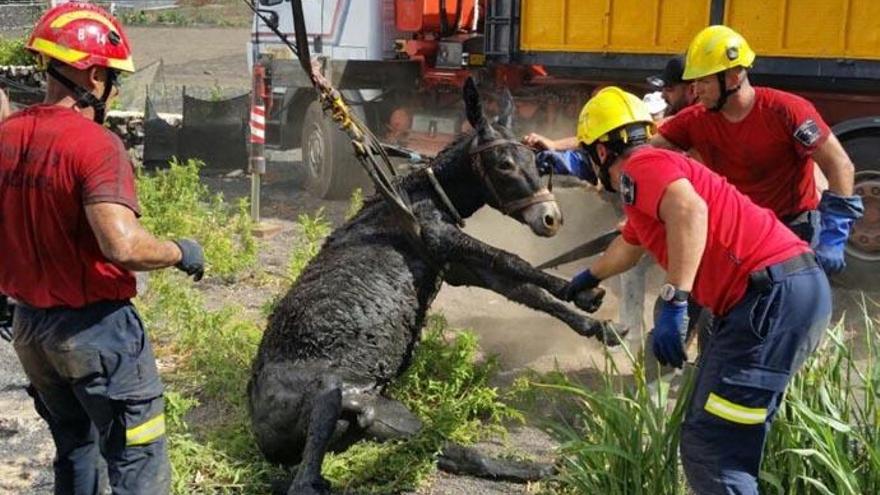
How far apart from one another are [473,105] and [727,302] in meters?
1.85

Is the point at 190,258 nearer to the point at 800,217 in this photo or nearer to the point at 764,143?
the point at 764,143

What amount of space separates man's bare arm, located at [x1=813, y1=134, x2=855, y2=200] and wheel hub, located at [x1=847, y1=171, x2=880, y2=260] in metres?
3.29

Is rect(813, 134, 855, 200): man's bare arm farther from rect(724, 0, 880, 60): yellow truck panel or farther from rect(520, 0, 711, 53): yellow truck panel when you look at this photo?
rect(520, 0, 711, 53): yellow truck panel

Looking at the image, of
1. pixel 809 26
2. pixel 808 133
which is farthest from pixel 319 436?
pixel 809 26

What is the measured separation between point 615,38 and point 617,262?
5435mm

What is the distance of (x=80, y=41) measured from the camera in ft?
→ 10.7

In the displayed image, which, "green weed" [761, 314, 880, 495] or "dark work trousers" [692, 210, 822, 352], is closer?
"green weed" [761, 314, 880, 495]

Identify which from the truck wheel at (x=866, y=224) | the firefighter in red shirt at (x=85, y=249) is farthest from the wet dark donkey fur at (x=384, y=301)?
the truck wheel at (x=866, y=224)

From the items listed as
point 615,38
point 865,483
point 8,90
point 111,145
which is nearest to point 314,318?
point 111,145

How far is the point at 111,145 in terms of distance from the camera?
3219 mm

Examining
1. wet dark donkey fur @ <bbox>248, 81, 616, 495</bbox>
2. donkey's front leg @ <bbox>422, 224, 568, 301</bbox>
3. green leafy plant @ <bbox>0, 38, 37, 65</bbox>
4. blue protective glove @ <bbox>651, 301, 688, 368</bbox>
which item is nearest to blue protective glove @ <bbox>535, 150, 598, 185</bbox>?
wet dark donkey fur @ <bbox>248, 81, 616, 495</bbox>

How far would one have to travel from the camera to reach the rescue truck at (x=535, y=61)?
757 cm

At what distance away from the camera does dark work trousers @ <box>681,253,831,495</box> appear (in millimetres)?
3170

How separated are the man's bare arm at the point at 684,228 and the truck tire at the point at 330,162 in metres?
8.90
